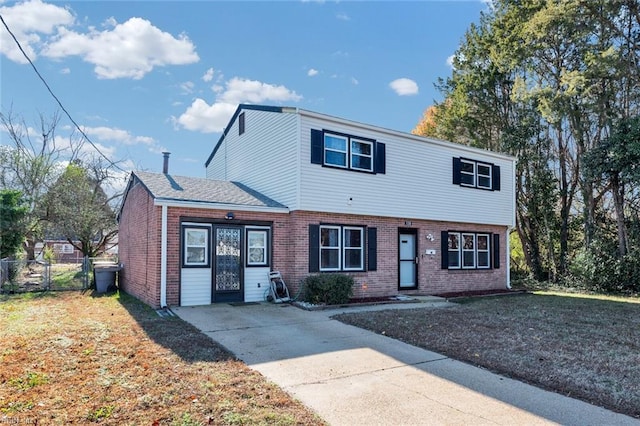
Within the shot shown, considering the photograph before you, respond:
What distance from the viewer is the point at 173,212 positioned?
10383 millimetres

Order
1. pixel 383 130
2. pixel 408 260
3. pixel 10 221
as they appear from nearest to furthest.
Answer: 1. pixel 383 130
2. pixel 408 260
3. pixel 10 221

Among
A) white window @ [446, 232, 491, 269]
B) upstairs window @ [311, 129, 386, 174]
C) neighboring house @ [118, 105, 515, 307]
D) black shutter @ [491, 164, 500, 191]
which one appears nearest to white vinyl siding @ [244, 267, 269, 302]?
neighboring house @ [118, 105, 515, 307]

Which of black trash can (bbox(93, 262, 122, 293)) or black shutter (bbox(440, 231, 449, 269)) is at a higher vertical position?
black shutter (bbox(440, 231, 449, 269))

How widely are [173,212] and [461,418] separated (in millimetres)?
8224

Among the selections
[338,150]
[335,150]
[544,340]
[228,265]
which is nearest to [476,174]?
[338,150]

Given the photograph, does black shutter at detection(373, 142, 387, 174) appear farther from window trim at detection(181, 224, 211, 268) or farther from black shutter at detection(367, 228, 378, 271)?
window trim at detection(181, 224, 211, 268)

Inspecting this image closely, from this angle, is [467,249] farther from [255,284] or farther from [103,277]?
[103,277]

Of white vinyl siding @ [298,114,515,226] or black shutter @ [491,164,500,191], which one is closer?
white vinyl siding @ [298,114,515,226]

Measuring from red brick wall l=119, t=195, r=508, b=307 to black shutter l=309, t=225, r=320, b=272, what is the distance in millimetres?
115

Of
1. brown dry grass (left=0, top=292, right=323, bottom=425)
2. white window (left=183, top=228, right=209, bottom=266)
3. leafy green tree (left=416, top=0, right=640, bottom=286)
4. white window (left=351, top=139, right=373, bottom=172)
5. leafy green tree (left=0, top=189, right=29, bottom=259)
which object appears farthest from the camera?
leafy green tree (left=0, top=189, right=29, bottom=259)

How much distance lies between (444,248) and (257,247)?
22.0 ft

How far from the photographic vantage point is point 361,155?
12.7m

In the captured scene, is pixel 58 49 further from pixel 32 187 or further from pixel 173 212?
pixel 32 187

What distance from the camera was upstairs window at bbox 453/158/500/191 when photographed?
49.0ft
